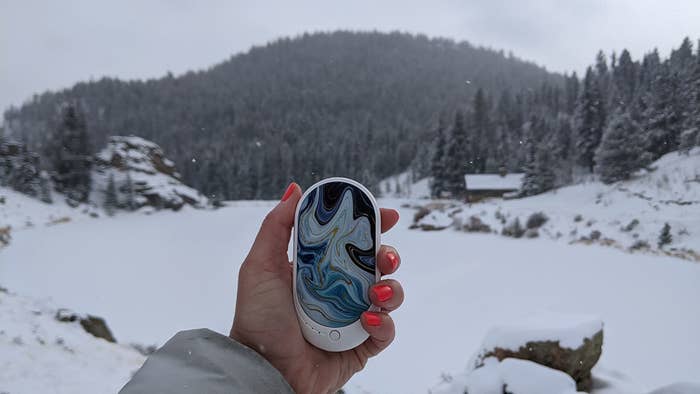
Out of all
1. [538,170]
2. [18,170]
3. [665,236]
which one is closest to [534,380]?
[665,236]

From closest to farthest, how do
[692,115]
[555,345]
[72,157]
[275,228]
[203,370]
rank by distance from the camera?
[203,370], [275,228], [555,345], [692,115], [72,157]

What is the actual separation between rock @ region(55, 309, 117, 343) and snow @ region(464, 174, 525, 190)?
40.4 ft

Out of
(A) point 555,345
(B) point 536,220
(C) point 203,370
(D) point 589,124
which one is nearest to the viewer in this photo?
(C) point 203,370

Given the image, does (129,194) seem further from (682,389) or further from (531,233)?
(682,389)

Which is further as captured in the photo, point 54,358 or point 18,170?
point 18,170

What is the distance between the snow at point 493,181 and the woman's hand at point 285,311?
1257 cm

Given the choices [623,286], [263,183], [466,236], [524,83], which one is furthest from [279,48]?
[623,286]

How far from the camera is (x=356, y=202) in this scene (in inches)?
51.8

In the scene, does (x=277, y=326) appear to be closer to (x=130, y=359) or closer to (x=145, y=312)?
(x=130, y=359)

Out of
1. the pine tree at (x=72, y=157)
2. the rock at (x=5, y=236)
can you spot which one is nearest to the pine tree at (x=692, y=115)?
the rock at (x=5, y=236)

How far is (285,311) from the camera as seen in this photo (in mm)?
1340

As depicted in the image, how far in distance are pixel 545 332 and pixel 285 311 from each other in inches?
111

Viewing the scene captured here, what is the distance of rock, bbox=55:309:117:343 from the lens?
414 cm

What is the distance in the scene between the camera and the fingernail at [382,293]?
1.24m
